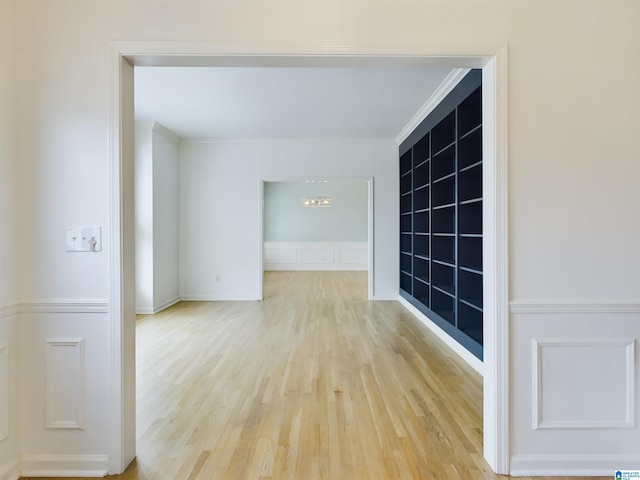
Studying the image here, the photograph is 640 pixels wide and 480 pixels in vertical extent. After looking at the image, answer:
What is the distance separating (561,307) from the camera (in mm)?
1784

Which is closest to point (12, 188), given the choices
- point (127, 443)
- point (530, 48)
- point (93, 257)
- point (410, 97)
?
point (93, 257)

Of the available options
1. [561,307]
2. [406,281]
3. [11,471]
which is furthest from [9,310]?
[406,281]

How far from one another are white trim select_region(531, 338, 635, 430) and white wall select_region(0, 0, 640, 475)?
1 centimetres

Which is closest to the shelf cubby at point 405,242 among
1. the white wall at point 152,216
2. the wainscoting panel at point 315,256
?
the white wall at point 152,216

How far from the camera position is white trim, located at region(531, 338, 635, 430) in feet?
5.82

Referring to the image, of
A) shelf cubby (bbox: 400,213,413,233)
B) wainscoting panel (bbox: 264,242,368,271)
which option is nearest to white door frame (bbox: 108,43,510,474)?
shelf cubby (bbox: 400,213,413,233)

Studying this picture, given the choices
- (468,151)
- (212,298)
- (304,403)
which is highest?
(468,151)

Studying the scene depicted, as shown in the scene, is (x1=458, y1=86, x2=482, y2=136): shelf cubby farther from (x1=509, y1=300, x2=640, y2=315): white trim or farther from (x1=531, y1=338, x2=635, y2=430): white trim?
(x1=531, y1=338, x2=635, y2=430): white trim

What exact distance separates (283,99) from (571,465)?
405 centimetres

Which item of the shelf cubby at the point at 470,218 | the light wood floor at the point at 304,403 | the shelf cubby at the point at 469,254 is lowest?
the light wood floor at the point at 304,403

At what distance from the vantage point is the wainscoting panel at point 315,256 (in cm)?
1075

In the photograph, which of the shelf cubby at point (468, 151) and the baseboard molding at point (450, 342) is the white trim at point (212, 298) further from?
the shelf cubby at point (468, 151)

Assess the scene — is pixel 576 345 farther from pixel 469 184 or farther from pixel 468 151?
pixel 468 151

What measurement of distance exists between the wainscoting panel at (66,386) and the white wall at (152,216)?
3.64 meters
